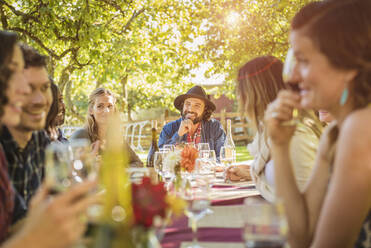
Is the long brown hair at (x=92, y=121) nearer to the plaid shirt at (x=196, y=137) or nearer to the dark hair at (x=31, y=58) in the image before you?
the plaid shirt at (x=196, y=137)

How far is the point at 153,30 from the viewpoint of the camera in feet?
32.4

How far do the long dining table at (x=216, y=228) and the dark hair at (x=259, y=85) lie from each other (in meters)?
0.60

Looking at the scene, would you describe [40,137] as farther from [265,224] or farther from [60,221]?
[265,224]

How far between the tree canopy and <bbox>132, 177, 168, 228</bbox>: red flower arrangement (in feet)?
14.4

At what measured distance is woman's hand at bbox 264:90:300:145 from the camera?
1561 mm

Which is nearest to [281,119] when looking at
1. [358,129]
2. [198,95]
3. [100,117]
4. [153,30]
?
[358,129]

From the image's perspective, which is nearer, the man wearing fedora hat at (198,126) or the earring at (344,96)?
the earring at (344,96)

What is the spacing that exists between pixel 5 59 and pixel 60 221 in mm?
912

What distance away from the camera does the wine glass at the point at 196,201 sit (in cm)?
147

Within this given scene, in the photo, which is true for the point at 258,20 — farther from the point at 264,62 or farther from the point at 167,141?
the point at 264,62

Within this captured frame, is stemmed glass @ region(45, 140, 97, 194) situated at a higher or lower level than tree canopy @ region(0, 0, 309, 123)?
lower

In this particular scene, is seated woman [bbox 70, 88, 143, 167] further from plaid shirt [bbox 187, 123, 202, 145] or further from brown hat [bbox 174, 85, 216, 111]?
brown hat [bbox 174, 85, 216, 111]

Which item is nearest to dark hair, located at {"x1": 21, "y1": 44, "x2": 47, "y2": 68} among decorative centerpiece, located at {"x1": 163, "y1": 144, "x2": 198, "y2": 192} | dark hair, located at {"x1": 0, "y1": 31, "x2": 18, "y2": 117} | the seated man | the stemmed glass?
the seated man

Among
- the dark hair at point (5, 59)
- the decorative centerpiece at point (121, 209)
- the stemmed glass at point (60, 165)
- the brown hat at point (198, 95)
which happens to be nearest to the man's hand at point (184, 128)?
the brown hat at point (198, 95)
